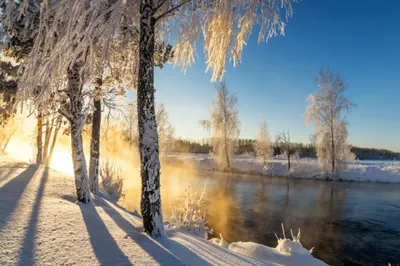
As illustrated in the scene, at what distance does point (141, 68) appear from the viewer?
452 cm

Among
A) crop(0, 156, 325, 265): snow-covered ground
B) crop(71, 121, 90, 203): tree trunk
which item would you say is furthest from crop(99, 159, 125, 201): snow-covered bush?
crop(0, 156, 325, 265): snow-covered ground

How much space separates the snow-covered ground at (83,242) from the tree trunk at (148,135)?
0.37 m

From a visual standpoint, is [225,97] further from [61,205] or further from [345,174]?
[61,205]

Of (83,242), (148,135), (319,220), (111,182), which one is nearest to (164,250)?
(83,242)

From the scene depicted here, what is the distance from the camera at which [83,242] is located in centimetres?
388

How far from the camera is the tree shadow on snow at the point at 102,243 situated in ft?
11.3

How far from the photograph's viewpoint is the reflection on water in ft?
31.0

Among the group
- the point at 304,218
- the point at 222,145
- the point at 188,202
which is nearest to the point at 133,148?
the point at 222,145

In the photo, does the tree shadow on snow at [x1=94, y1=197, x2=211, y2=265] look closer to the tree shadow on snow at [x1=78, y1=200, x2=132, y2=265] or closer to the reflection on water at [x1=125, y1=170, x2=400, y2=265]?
the tree shadow on snow at [x1=78, y1=200, x2=132, y2=265]

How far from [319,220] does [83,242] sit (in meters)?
11.9

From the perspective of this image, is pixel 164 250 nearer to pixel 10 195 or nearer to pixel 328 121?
pixel 10 195

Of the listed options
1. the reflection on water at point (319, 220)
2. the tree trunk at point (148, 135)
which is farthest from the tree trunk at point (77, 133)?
the reflection on water at point (319, 220)

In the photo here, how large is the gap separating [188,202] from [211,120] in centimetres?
3223

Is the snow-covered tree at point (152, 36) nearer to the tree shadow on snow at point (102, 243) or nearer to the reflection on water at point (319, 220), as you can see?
the tree shadow on snow at point (102, 243)
